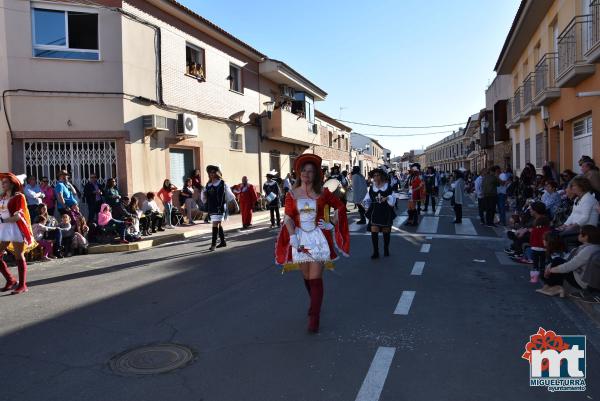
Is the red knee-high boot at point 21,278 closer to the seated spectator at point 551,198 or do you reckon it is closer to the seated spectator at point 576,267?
the seated spectator at point 576,267

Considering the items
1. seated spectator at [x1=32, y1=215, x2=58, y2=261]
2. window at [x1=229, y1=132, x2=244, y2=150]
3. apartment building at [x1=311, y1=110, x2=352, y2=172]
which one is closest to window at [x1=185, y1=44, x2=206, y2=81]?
window at [x1=229, y1=132, x2=244, y2=150]

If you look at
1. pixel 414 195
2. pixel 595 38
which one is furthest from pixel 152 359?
pixel 414 195

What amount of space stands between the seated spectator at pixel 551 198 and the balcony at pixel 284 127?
14743 millimetres

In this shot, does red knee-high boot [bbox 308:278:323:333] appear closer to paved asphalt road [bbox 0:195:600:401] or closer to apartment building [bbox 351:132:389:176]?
paved asphalt road [bbox 0:195:600:401]

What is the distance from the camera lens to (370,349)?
166 inches

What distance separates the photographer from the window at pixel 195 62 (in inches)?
662

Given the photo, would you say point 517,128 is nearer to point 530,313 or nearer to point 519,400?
point 530,313

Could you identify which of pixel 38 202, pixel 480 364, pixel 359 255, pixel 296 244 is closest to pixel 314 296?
pixel 296 244

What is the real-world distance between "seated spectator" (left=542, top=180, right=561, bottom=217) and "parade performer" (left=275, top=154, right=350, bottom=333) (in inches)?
234

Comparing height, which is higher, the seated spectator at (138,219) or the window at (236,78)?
the window at (236,78)

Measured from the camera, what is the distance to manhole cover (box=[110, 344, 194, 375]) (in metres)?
3.89

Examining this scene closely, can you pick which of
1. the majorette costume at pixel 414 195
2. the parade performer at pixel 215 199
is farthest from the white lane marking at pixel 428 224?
the parade performer at pixel 215 199

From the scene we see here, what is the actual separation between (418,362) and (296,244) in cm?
169

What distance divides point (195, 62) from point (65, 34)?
523 cm
